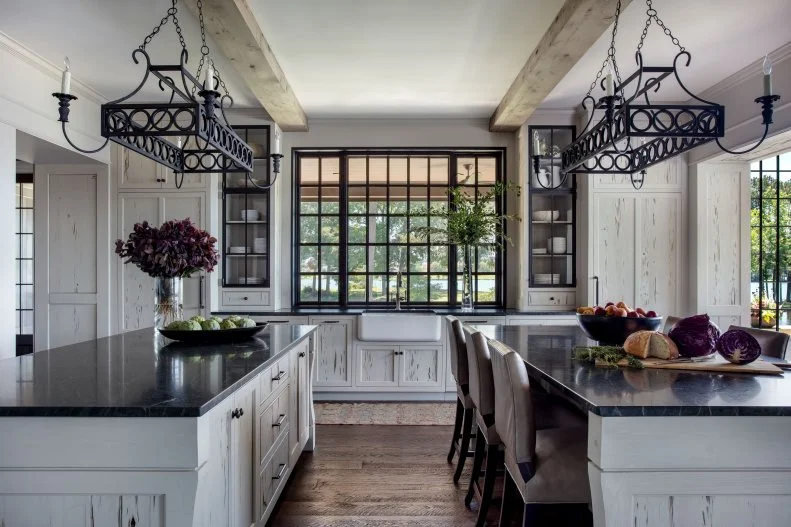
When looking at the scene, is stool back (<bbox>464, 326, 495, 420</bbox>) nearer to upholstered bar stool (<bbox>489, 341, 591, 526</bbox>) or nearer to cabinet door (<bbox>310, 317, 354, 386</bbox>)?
upholstered bar stool (<bbox>489, 341, 591, 526</bbox>)

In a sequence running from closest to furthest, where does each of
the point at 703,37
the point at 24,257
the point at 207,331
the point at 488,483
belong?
the point at 488,483
the point at 207,331
the point at 703,37
the point at 24,257

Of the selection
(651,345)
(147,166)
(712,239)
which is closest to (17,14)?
(147,166)

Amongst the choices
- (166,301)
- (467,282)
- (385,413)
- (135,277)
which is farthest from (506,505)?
(135,277)

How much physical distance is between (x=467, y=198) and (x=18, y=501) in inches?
169

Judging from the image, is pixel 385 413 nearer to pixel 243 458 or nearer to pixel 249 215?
pixel 249 215

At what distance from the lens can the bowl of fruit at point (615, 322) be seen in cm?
221

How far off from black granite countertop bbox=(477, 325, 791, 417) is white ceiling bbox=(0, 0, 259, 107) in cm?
287

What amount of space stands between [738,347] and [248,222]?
4.14 m

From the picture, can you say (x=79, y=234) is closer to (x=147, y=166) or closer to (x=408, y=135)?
(x=147, y=166)

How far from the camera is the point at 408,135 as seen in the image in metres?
5.05

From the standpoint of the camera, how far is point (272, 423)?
2264 mm

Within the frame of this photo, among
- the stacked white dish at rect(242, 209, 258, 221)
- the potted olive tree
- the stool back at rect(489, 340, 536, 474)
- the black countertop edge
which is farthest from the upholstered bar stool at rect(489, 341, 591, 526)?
the stacked white dish at rect(242, 209, 258, 221)

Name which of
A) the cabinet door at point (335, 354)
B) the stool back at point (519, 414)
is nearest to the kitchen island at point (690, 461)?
the stool back at point (519, 414)

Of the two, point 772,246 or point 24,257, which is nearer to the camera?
point 772,246
